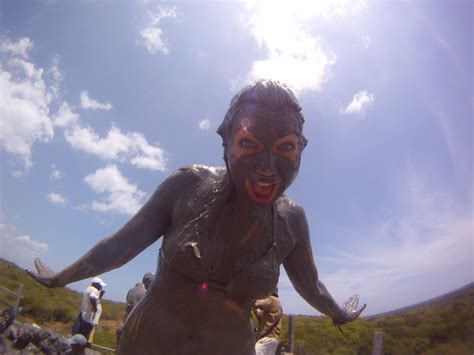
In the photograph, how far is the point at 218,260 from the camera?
5.14 feet

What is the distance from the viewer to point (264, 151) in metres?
1.56

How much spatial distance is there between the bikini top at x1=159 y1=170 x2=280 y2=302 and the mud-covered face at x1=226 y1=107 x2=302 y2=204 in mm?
324

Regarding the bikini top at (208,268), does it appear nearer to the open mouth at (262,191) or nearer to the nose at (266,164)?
the open mouth at (262,191)

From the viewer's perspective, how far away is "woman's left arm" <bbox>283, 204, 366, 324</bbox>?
6.35 ft

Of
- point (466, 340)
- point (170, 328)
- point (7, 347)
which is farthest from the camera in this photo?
point (466, 340)

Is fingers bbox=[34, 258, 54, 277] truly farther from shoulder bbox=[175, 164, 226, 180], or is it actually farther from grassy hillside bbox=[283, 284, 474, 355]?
grassy hillside bbox=[283, 284, 474, 355]

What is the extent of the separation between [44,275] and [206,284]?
31.4 inches

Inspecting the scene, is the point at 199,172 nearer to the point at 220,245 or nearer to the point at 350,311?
the point at 220,245

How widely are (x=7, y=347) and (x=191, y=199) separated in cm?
770

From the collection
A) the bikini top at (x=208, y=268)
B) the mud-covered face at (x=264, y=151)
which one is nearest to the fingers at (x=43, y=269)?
the bikini top at (x=208, y=268)

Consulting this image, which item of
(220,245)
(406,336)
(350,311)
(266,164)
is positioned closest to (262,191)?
(266,164)

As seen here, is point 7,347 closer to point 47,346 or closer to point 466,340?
point 47,346

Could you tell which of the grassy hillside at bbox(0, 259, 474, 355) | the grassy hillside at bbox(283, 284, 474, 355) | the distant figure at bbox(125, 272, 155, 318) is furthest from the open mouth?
the grassy hillside at bbox(283, 284, 474, 355)

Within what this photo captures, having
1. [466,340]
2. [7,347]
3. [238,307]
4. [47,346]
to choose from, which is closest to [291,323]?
[47,346]
